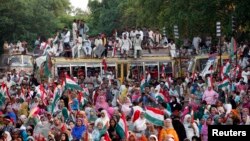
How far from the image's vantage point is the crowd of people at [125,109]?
52.4ft

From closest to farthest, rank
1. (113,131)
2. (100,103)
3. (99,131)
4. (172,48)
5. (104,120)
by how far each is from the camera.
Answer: (99,131), (113,131), (104,120), (100,103), (172,48)

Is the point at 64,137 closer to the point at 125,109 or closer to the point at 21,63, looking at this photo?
the point at 125,109

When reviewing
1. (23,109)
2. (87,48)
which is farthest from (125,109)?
(87,48)

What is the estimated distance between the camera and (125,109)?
20.0 meters

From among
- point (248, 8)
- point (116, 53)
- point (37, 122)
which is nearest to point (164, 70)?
point (116, 53)

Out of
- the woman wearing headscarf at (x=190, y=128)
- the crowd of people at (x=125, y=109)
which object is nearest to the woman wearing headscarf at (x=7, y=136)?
the crowd of people at (x=125, y=109)

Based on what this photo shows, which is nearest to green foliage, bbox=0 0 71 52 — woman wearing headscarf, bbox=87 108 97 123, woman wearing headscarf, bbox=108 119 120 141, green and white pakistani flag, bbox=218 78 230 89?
green and white pakistani flag, bbox=218 78 230 89

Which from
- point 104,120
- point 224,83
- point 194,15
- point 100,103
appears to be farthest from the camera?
point 194,15

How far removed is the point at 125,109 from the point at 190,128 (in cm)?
418

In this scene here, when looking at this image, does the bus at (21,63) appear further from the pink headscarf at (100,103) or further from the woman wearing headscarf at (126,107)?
the woman wearing headscarf at (126,107)

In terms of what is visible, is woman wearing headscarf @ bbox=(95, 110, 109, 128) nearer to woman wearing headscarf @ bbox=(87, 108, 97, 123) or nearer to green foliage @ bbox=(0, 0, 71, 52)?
woman wearing headscarf @ bbox=(87, 108, 97, 123)

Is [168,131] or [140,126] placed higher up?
[168,131]

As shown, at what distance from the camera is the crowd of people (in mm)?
15977

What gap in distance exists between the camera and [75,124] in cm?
1669
